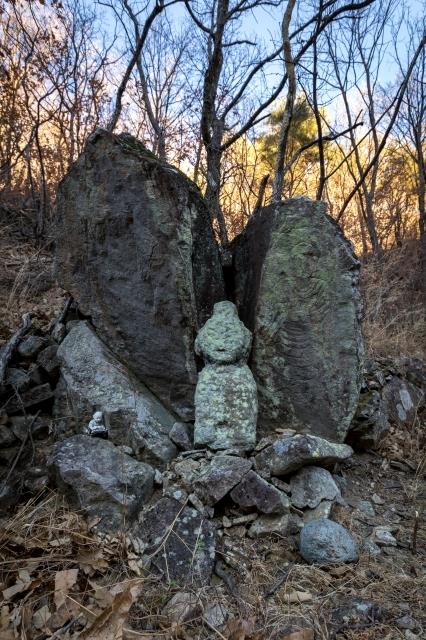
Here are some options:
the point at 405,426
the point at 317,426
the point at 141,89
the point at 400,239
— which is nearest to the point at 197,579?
the point at 317,426

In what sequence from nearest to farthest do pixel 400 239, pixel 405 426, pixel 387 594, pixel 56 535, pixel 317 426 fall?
pixel 387 594, pixel 56 535, pixel 317 426, pixel 405 426, pixel 400 239

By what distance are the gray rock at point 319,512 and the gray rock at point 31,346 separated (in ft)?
6.85

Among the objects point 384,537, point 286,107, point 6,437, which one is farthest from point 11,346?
point 286,107

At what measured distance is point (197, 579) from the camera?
6.26ft

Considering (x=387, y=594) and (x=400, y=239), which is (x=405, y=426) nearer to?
(x=387, y=594)

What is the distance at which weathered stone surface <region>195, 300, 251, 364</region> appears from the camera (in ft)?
9.40

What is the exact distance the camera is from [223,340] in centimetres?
291

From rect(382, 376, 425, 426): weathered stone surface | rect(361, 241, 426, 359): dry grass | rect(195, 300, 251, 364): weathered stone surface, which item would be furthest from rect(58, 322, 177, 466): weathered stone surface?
rect(361, 241, 426, 359): dry grass

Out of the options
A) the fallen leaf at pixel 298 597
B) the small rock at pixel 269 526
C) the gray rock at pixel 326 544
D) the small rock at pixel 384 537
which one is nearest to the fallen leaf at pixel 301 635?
the fallen leaf at pixel 298 597

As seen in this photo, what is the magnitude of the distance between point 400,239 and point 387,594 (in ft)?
33.1

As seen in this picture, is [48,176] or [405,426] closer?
[405,426]

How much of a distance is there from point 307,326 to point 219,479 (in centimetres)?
115

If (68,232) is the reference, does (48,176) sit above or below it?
above

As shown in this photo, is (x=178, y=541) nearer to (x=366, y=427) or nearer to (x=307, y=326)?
(x=307, y=326)
